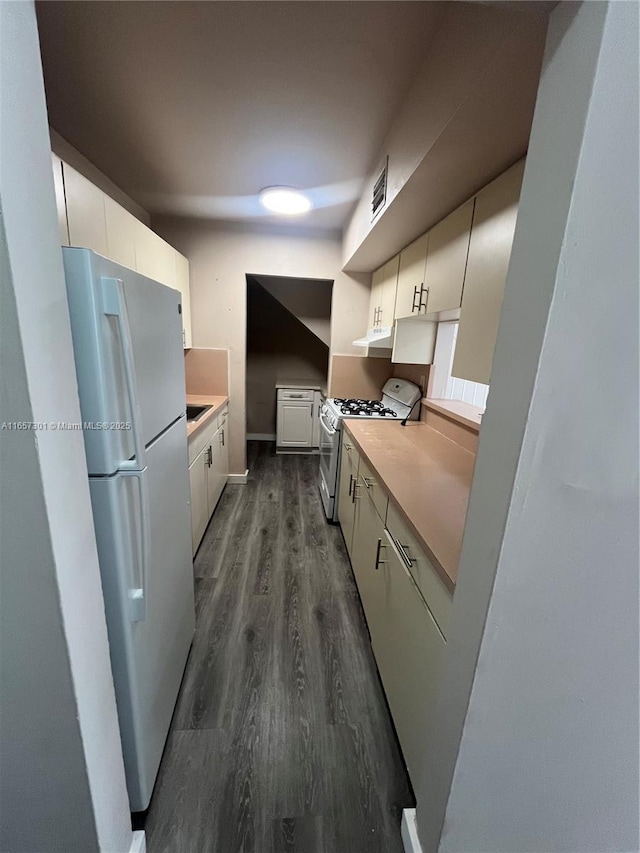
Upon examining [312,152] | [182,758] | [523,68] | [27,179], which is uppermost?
[312,152]

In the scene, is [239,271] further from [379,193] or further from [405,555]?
[405,555]

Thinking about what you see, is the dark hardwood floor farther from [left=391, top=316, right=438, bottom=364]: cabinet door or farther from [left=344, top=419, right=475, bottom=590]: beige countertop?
[left=391, top=316, right=438, bottom=364]: cabinet door

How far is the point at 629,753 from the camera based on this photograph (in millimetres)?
795

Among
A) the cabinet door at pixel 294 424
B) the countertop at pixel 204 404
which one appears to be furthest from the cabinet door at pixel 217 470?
the cabinet door at pixel 294 424

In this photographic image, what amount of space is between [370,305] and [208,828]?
3426mm

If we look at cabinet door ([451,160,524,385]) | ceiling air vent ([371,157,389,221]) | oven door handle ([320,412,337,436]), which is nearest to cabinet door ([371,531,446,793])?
cabinet door ([451,160,524,385])

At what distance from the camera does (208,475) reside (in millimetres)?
2654

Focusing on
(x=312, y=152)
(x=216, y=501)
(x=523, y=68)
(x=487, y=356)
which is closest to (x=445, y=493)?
(x=487, y=356)

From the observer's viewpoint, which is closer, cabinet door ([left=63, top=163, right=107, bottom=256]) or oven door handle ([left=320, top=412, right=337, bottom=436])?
cabinet door ([left=63, top=163, right=107, bottom=256])

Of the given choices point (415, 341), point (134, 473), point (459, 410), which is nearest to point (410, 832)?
point (134, 473)

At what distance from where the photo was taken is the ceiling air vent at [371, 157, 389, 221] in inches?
67.8

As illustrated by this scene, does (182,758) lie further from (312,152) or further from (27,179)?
(312,152)

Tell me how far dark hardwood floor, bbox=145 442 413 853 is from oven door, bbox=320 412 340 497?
Answer: 0.68 m

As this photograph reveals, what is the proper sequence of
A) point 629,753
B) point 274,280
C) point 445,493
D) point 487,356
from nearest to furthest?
1. point 629,753
2. point 487,356
3. point 445,493
4. point 274,280
